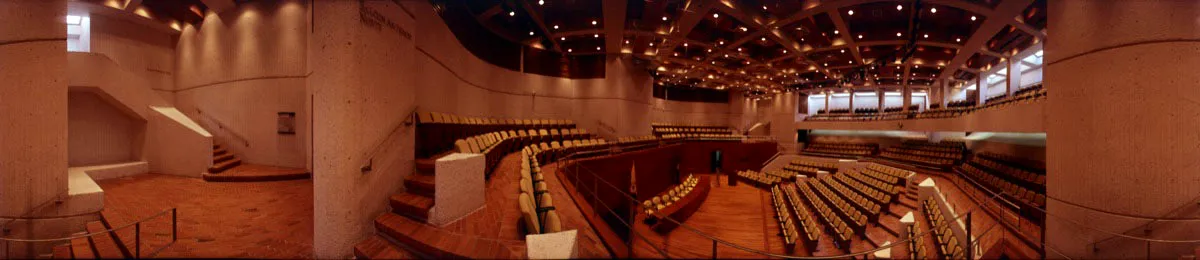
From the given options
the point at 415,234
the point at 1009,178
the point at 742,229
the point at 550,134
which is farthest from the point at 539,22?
the point at 1009,178

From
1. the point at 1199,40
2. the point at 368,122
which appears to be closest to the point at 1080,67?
the point at 1199,40

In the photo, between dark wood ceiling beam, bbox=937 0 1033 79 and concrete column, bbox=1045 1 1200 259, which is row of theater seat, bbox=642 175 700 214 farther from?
dark wood ceiling beam, bbox=937 0 1033 79

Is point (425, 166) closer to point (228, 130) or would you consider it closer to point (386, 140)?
point (386, 140)

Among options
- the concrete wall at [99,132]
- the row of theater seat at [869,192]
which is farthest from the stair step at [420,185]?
the row of theater seat at [869,192]

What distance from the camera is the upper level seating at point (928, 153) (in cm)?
1243

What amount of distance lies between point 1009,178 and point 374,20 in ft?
38.7

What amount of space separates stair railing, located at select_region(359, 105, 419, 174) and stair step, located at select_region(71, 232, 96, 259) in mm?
2148

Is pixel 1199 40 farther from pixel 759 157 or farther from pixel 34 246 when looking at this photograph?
pixel 759 157

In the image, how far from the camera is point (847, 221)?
22.8 ft

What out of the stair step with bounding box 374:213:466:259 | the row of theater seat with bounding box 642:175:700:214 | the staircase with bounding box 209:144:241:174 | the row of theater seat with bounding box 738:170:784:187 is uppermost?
the staircase with bounding box 209:144:241:174

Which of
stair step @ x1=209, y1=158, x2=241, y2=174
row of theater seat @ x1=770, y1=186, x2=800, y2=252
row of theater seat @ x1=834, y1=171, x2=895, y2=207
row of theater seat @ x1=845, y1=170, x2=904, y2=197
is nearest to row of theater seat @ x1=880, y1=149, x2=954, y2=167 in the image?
row of theater seat @ x1=845, y1=170, x2=904, y2=197

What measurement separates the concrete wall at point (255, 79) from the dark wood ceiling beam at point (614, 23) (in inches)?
237

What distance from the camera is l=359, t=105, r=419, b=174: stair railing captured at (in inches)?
125

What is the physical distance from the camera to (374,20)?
331 cm
